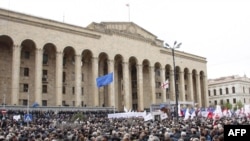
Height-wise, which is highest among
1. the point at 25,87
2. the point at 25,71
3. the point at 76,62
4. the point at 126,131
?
the point at 76,62

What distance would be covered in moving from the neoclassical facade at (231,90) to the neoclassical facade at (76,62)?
24.0 meters

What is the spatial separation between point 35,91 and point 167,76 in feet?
104

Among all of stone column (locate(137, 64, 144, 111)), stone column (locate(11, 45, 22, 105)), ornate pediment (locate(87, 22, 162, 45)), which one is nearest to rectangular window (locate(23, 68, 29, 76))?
stone column (locate(11, 45, 22, 105))

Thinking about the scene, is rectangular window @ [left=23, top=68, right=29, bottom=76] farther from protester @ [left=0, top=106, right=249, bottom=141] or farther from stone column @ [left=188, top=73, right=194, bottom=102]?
stone column @ [left=188, top=73, right=194, bottom=102]

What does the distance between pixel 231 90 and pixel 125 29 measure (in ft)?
146

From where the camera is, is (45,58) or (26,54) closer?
(26,54)

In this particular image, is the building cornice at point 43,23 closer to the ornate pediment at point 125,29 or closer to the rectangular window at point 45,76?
the ornate pediment at point 125,29

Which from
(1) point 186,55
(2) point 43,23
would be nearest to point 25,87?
(2) point 43,23

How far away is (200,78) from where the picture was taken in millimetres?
70000

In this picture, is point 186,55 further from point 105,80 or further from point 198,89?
point 105,80

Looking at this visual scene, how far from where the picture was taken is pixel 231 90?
8494 centimetres

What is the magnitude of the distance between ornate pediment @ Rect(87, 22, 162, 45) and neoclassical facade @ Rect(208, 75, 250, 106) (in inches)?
1429

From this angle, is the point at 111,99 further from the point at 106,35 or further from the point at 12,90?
the point at 12,90

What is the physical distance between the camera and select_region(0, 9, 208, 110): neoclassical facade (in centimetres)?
3925
